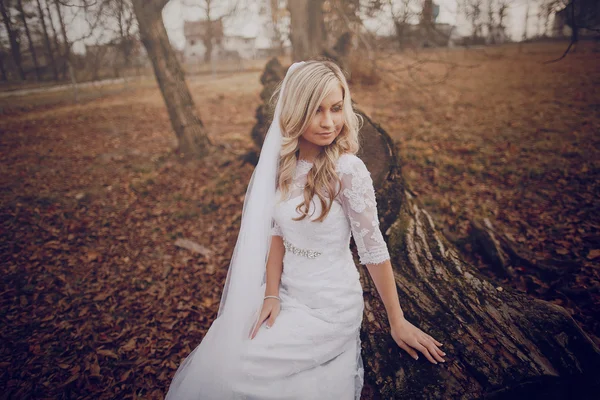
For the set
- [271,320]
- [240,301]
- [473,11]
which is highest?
[473,11]

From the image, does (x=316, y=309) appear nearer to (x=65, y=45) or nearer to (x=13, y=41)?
(x=13, y=41)

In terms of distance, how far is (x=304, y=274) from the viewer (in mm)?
2070

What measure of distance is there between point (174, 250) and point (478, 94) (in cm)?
1139

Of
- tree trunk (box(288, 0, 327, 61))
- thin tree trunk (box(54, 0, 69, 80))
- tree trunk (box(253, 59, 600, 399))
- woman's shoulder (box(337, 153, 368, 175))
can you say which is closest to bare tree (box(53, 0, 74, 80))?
thin tree trunk (box(54, 0, 69, 80))

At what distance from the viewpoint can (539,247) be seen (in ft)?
12.5

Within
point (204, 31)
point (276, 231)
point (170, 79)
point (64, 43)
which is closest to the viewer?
point (276, 231)

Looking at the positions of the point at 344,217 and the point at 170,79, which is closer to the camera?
the point at 344,217

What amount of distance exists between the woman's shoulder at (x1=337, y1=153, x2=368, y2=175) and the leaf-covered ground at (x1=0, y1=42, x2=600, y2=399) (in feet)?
8.19

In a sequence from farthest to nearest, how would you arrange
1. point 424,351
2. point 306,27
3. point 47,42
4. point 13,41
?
point 306,27 → point 47,42 → point 13,41 → point 424,351

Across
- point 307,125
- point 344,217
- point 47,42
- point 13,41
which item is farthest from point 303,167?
point 47,42

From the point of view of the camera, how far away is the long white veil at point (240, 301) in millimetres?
1703

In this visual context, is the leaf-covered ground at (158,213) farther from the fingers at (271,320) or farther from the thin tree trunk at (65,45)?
the fingers at (271,320)

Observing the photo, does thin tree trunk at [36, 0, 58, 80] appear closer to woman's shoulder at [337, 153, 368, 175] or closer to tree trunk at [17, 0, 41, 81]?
tree trunk at [17, 0, 41, 81]

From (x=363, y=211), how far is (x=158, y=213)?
4650 millimetres
